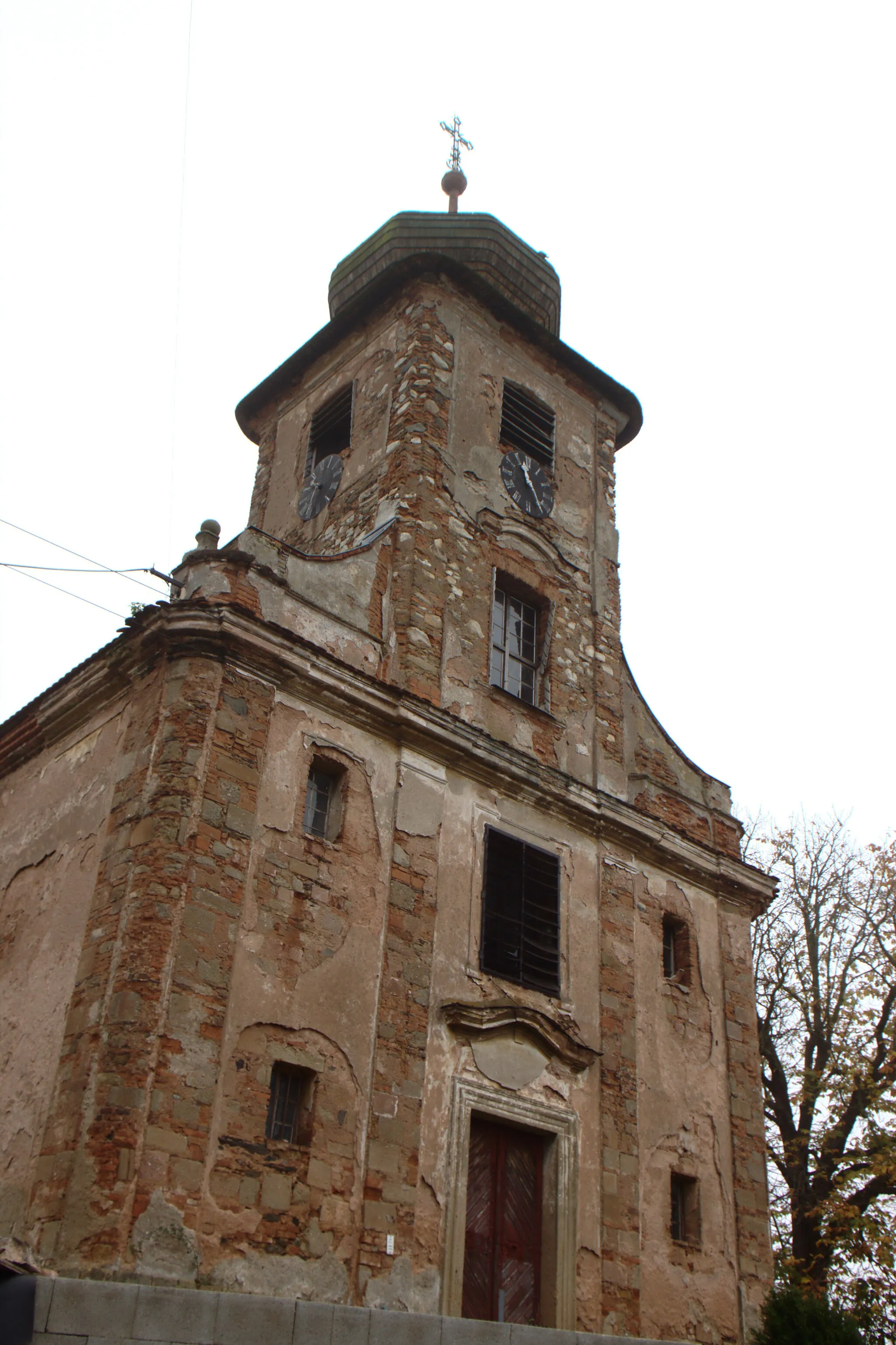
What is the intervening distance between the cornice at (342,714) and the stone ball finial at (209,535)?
3.94 feet

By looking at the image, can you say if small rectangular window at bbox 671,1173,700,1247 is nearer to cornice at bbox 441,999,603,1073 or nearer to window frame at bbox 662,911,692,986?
cornice at bbox 441,999,603,1073

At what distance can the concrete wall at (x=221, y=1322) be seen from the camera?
8.55 metres

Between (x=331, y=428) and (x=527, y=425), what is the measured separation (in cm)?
279

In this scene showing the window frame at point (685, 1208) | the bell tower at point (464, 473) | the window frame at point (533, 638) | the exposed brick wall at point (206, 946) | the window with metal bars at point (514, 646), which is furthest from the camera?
the window with metal bars at point (514, 646)

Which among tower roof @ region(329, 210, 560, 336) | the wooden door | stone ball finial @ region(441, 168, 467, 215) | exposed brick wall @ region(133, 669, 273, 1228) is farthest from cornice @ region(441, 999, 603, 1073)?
stone ball finial @ region(441, 168, 467, 215)

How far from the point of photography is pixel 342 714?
1284 cm

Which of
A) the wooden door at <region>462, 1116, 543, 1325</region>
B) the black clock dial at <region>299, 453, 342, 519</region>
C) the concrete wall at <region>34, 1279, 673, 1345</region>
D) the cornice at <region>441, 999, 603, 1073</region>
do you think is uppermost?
the black clock dial at <region>299, 453, 342, 519</region>

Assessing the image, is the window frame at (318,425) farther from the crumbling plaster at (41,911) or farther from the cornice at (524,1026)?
the cornice at (524,1026)

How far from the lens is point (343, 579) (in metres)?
14.0

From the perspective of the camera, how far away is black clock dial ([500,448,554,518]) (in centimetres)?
1656

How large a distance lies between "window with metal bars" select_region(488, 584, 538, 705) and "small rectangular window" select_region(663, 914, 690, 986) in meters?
3.26

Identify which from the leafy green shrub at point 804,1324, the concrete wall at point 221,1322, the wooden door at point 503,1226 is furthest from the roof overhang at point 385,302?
the concrete wall at point 221,1322

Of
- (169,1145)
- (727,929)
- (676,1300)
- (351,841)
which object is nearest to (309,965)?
(351,841)

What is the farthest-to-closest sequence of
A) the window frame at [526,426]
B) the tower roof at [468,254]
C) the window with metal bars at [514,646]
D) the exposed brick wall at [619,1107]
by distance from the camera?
the tower roof at [468,254]
the window frame at [526,426]
the window with metal bars at [514,646]
the exposed brick wall at [619,1107]
